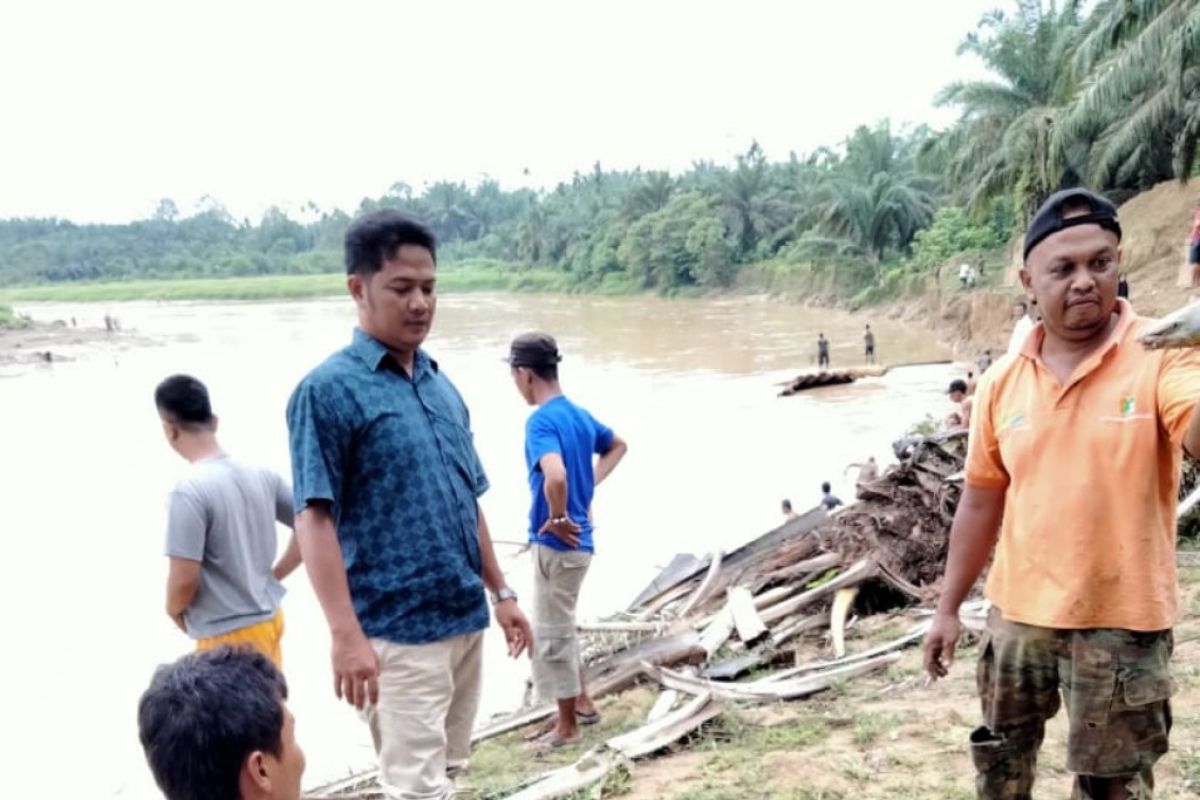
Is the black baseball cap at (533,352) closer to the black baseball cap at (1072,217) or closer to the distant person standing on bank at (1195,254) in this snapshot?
the black baseball cap at (1072,217)

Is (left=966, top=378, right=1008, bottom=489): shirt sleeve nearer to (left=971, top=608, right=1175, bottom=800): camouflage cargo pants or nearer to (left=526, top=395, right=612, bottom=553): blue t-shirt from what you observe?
(left=971, top=608, right=1175, bottom=800): camouflage cargo pants

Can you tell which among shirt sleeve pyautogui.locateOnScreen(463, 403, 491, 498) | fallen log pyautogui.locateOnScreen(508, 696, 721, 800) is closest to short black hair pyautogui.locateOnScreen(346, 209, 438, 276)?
shirt sleeve pyautogui.locateOnScreen(463, 403, 491, 498)

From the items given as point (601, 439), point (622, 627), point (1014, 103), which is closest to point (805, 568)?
point (622, 627)

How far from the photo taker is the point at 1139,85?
1750 cm

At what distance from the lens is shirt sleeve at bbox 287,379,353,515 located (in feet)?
7.91

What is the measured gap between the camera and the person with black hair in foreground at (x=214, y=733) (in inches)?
60.2

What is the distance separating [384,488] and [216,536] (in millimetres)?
1130

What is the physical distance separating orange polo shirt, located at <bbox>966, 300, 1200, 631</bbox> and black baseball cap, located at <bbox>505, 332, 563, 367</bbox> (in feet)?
7.57

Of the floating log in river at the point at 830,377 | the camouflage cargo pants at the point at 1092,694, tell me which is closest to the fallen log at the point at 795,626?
the camouflage cargo pants at the point at 1092,694

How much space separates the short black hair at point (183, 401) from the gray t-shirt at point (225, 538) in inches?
6.3

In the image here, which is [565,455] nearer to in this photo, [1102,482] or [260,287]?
[1102,482]

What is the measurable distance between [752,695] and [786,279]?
144 feet

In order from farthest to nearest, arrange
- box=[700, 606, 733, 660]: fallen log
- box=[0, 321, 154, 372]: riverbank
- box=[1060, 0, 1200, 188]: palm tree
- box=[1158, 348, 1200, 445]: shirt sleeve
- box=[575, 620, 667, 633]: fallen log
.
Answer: box=[0, 321, 154, 372]: riverbank < box=[1060, 0, 1200, 188]: palm tree < box=[575, 620, 667, 633]: fallen log < box=[700, 606, 733, 660]: fallen log < box=[1158, 348, 1200, 445]: shirt sleeve

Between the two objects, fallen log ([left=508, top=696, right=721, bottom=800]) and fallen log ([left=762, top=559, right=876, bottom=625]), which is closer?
fallen log ([left=508, top=696, right=721, bottom=800])
